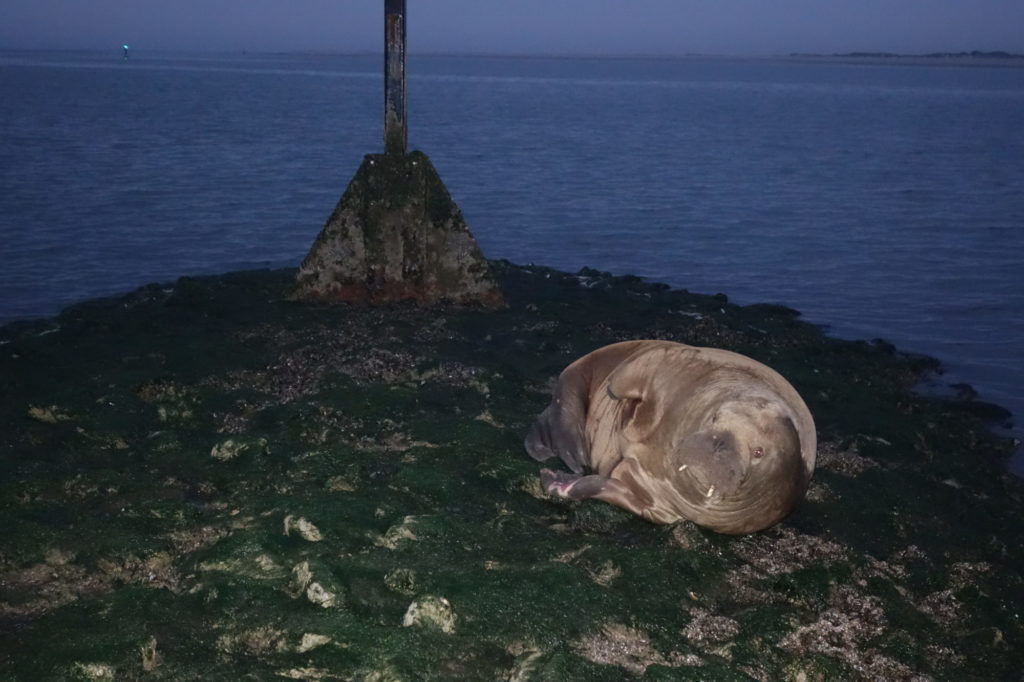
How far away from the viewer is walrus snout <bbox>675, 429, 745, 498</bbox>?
6.49 meters

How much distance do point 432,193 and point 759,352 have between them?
4.17 m

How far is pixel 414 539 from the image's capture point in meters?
6.26

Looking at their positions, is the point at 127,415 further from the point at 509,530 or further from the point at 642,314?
the point at 642,314

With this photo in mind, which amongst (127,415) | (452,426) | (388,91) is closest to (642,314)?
(388,91)

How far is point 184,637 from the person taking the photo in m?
5.21

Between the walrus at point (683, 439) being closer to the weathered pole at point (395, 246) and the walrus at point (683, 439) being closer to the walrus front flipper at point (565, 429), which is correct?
the walrus front flipper at point (565, 429)

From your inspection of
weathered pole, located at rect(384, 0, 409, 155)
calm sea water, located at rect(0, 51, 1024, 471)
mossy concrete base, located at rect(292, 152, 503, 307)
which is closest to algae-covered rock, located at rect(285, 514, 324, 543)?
mossy concrete base, located at rect(292, 152, 503, 307)

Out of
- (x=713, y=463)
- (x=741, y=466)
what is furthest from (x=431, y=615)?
(x=741, y=466)

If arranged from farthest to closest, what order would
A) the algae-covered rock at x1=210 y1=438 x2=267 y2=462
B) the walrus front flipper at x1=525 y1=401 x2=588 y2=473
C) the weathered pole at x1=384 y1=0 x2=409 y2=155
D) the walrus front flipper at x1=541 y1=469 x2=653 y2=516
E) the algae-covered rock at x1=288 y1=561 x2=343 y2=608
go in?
the weathered pole at x1=384 y1=0 x2=409 y2=155 < the walrus front flipper at x1=525 y1=401 x2=588 y2=473 < the algae-covered rock at x1=210 y1=438 x2=267 y2=462 < the walrus front flipper at x1=541 y1=469 x2=653 y2=516 < the algae-covered rock at x1=288 y1=561 x2=343 y2=608

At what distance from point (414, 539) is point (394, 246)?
6628 millimetres

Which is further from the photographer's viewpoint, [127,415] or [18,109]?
[18,109]

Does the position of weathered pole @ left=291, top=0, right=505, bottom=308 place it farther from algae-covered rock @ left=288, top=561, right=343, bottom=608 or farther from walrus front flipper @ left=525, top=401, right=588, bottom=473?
algae-covered rock @ left=288, top=561, right=343, bottom=608

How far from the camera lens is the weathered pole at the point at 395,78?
1259 centimetres

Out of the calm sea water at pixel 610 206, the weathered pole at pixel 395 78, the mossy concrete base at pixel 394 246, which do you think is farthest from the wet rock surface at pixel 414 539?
the calm sea water at pixel 610 206
